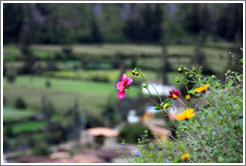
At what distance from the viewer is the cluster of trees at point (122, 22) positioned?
6.58 metres

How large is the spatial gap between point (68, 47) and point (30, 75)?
3.28 ft

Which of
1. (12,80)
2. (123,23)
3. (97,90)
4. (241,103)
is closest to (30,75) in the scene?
(12,80)

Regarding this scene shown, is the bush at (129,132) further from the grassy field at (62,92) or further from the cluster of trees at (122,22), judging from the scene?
the cluster of trees at (122,22)

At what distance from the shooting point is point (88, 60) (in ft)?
23.0

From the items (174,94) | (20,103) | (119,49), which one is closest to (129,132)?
(119,49)

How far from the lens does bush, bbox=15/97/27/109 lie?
22.8 ft

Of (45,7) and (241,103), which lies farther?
(45,7)

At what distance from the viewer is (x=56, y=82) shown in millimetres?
6961

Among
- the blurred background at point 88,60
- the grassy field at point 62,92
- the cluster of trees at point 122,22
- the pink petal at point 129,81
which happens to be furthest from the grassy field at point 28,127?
the pink petal at point 129,81

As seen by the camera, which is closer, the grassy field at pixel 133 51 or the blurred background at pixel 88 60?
the grassy field at pixel 133 51

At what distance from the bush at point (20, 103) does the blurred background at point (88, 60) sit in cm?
2

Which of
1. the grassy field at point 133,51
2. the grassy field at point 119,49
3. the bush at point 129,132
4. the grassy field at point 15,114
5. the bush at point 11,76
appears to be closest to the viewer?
the bush at point 129,132

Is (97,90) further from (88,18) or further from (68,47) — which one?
(88,18)

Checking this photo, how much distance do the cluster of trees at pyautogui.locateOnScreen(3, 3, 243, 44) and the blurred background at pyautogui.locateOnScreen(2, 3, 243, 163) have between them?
0.07 feet
